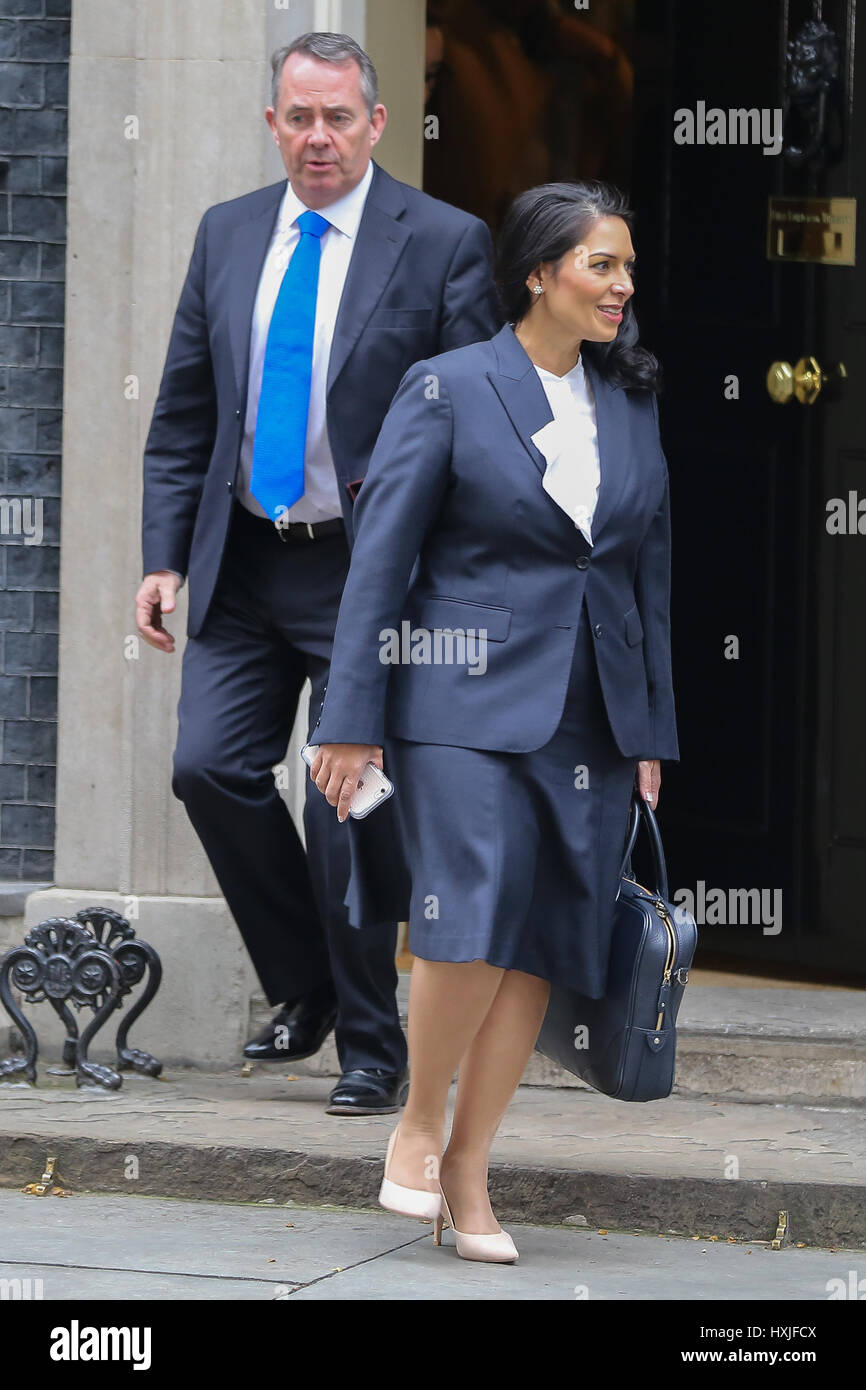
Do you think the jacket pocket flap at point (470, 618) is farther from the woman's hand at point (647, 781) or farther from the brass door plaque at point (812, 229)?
the brass door plaque at point (812, 229)

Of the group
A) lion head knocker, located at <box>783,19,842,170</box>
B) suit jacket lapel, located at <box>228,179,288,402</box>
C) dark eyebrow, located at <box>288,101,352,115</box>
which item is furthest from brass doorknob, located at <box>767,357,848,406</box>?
dark eyebrow, located at <box>288,101,352,115</box>

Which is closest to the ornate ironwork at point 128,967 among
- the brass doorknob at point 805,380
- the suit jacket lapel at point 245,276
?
the suit jacket lapel at point 245,276

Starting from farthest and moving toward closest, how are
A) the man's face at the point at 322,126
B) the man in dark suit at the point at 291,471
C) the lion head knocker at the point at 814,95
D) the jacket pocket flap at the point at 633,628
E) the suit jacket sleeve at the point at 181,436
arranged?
the lion head knocker at the point at 814,95
the suit jacket sleeve at the point at 181,436
the man in dark suit at the point at 291,471
the man's face at the point at 322,126
the jacket pocket flap at the point at 633,628

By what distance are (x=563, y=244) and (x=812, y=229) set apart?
6.60 ft

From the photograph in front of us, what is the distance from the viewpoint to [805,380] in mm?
5980

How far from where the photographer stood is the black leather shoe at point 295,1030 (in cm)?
520

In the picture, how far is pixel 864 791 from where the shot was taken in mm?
5992

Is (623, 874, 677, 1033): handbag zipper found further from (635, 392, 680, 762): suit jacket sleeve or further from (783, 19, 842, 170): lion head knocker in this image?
(783, 19, 842, 170): lion head knocker

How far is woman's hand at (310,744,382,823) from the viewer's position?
159 inches

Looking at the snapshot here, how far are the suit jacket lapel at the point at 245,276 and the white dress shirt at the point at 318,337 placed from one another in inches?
0.6

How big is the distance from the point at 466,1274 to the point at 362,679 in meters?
1.06

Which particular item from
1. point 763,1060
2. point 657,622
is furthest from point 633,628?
point 763,1060
